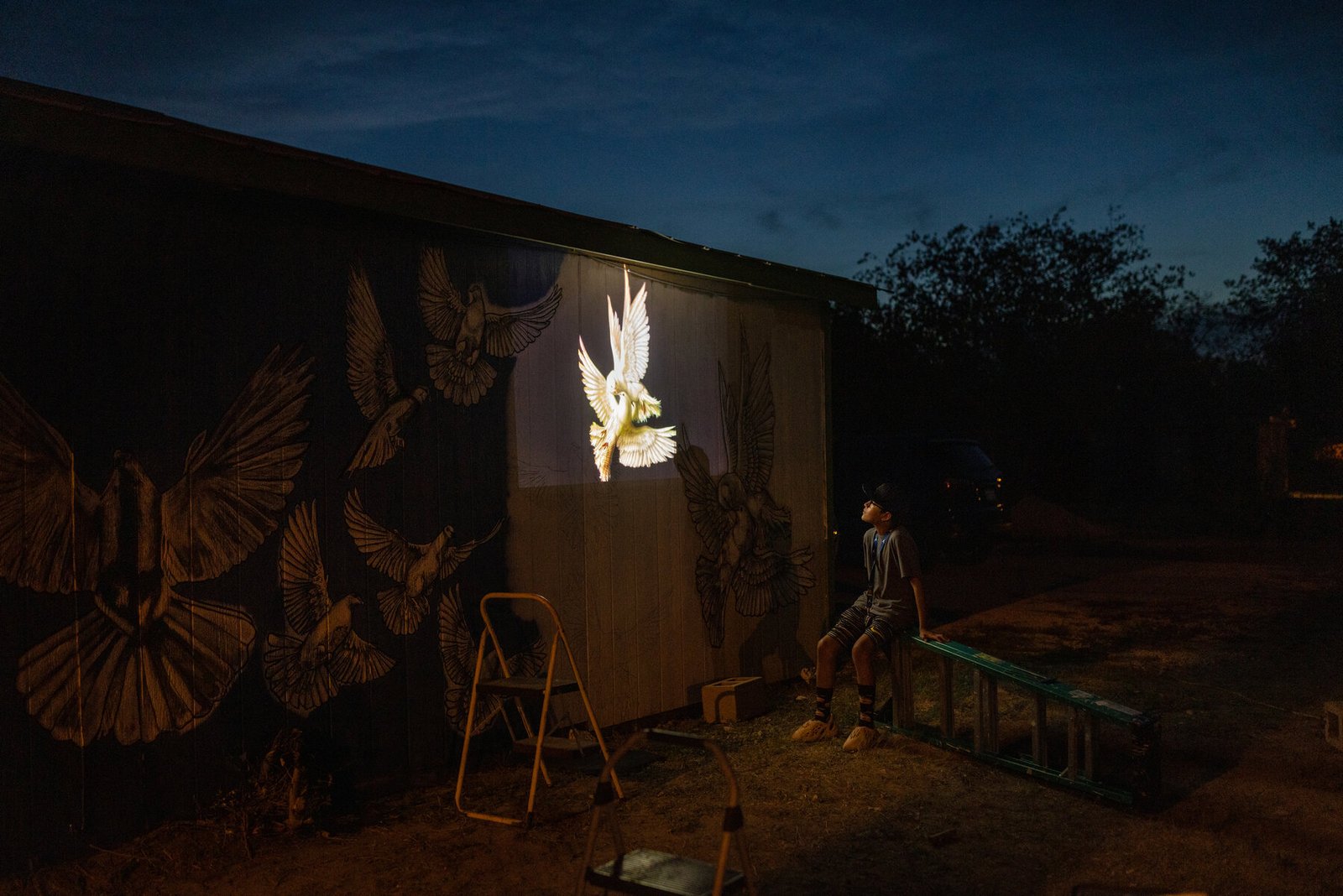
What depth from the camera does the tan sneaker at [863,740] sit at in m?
6.41

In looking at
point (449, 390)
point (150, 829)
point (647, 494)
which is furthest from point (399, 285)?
point (150, 829)

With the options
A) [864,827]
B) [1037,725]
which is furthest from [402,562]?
[1037,725]

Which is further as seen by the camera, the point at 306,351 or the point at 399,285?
the point at 399,285

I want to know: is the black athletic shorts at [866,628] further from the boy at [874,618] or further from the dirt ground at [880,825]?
the dirt ground at [880,825]

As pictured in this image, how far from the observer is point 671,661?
729cm

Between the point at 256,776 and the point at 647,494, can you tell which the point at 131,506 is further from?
the point at 647,494

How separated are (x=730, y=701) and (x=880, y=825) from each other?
2.14m

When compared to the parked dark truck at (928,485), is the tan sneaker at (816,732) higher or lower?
lower

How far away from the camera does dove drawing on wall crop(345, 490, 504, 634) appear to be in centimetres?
550

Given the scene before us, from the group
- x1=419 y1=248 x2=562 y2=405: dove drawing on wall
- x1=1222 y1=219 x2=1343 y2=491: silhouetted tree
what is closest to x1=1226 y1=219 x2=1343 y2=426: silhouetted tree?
x1=1222 y1=219 x2=1343 y2=491: silhouetted tree

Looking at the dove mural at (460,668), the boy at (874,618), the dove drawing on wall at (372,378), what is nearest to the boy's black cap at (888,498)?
the boy at (874,618)

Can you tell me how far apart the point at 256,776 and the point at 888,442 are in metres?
11.6

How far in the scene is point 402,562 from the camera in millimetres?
5664

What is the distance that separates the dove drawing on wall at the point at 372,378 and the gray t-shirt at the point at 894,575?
308 cm
